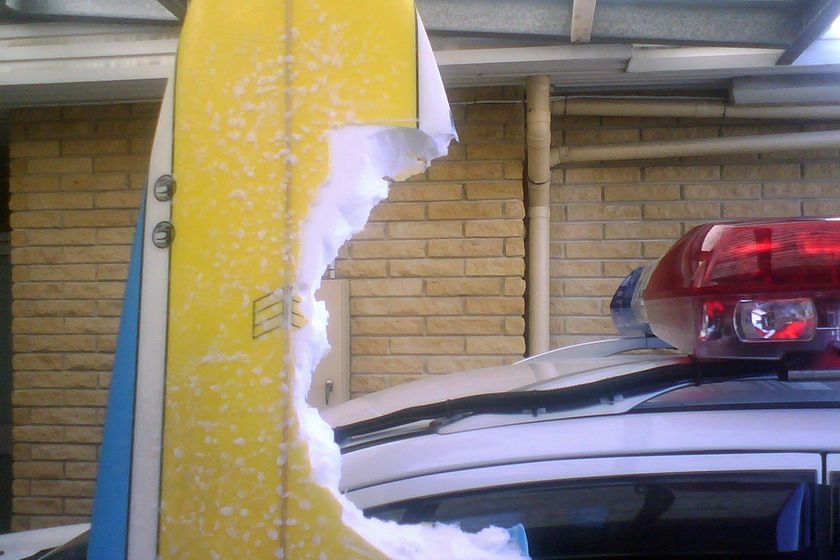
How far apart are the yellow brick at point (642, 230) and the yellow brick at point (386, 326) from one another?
119 centimetres

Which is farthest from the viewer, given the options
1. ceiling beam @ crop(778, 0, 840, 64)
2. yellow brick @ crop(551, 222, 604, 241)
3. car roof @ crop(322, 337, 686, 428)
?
yellow brick @ crop(551, 222, 604, 241)

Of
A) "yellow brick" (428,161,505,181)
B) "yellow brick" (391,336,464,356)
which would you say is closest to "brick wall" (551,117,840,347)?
"yellow brick" (428,161,505,181)

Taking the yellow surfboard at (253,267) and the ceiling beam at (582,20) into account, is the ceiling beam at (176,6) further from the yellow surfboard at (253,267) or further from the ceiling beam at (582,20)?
the yellow surfboard at (253,267)

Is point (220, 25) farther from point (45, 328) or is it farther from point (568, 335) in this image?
point (45, 328)

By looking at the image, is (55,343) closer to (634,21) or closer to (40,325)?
(40,325)

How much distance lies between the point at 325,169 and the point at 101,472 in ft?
1.80

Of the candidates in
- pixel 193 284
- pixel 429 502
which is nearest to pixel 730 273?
pixel 429 502

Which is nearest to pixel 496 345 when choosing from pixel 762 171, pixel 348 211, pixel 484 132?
pixel 484 132

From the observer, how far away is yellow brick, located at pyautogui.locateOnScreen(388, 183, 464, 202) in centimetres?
396

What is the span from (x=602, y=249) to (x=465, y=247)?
81 centimetres

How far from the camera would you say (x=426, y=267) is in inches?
157

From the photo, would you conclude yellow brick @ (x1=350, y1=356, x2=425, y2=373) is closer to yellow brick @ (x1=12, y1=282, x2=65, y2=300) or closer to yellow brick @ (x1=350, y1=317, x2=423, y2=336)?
yellow brick @ (x1=350, y1=317, x2=423, y2=336)

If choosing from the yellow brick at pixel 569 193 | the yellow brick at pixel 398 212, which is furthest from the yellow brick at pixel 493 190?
the yellow brick at pixel 569 193

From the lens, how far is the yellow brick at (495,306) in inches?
154
